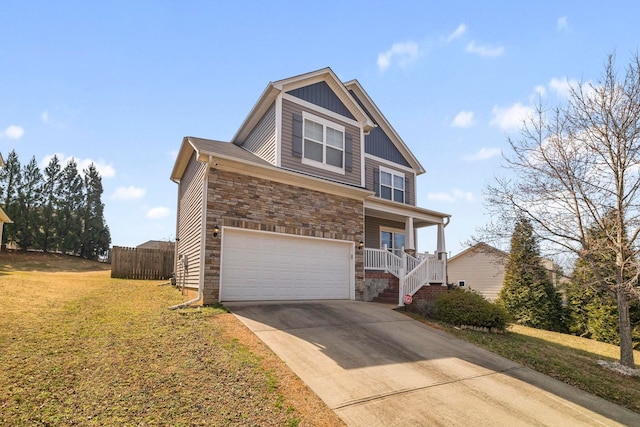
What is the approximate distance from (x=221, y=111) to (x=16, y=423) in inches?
434

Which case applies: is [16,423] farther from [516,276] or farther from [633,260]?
[516,276]

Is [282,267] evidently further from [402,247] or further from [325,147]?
[402,247]

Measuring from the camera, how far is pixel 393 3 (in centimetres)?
1006

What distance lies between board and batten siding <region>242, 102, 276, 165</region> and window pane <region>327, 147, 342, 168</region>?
7.24 feet

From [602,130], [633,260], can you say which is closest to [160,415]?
[633,260]

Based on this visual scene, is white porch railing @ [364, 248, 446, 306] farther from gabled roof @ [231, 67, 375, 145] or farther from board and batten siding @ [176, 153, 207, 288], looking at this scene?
board and batten siding @ [176, 153, 207, 288]

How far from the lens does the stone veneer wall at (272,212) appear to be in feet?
32.0

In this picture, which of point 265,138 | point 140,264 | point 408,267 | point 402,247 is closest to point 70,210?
point 140,264

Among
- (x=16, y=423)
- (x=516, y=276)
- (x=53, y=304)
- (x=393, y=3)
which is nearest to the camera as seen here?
(x=16, y=423)

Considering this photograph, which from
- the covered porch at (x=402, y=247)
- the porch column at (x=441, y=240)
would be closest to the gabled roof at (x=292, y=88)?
the covered porch at (x=402, y=247)

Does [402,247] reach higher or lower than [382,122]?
lower

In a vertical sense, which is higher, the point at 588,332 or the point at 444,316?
the point at 444,316

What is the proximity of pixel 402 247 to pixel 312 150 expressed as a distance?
639 centimetres

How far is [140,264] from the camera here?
1825cm
